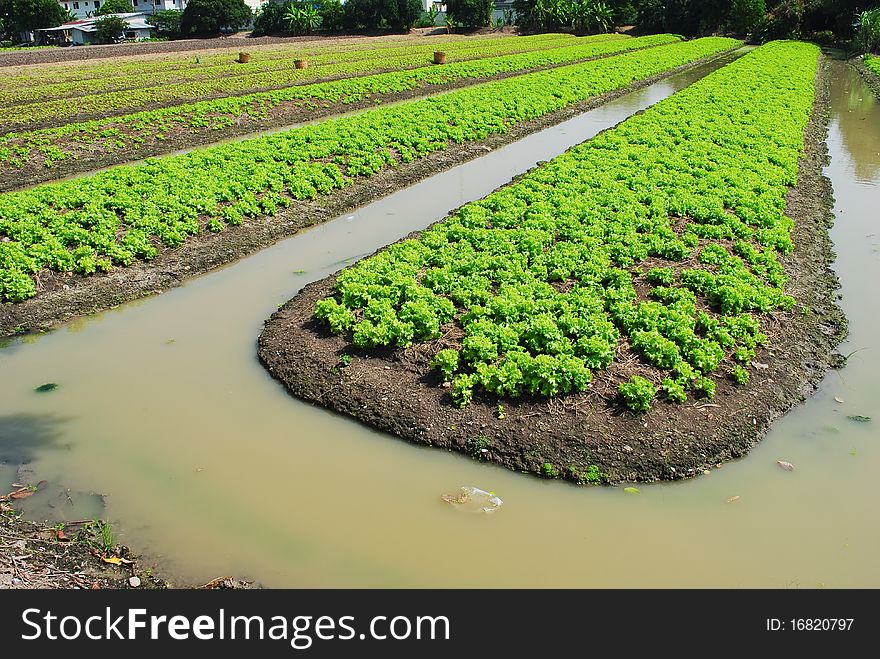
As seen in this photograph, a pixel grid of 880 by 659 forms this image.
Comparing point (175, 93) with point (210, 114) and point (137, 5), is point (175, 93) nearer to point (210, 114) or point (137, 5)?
point (210, 114)

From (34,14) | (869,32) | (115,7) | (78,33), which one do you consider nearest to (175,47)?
(78,33)

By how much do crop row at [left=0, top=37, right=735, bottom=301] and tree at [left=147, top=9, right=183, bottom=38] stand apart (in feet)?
235

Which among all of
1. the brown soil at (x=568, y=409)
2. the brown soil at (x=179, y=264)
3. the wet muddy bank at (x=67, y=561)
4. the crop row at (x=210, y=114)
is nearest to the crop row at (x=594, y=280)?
the brown soil at (x=568, y=409)

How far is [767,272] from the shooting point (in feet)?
40.0

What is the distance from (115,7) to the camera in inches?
3780

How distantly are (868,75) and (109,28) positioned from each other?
268 feet

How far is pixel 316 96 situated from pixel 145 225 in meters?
20.1

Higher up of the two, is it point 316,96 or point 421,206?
point 316,96

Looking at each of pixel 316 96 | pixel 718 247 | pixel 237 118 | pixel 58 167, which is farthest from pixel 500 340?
pixel 316 96

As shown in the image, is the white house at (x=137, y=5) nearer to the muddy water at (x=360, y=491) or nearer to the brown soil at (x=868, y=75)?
the brown soil at (x=868, y=75)

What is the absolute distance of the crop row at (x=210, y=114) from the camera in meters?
21.5
